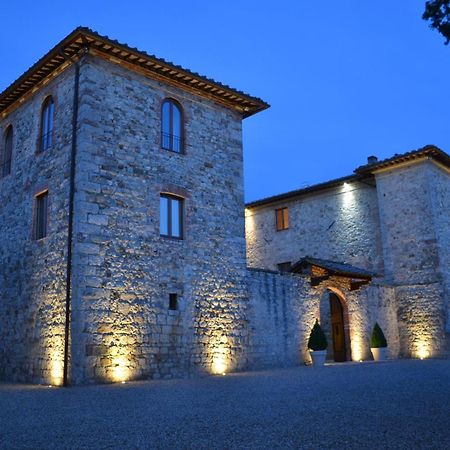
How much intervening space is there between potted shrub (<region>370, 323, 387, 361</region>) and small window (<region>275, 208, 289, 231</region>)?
6.74m

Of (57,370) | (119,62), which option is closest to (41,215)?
(57,370)

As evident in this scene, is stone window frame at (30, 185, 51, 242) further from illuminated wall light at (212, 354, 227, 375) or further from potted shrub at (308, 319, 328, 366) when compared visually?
potted shrub at (308, 319, 328, 366)

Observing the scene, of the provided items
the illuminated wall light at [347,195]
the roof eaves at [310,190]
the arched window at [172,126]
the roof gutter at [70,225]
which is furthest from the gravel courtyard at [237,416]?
the roof eaves at [310,190]

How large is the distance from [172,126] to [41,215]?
396 centimetres

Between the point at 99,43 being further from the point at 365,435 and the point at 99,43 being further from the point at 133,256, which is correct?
the point at 365,435

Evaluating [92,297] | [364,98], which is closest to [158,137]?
[92,297]

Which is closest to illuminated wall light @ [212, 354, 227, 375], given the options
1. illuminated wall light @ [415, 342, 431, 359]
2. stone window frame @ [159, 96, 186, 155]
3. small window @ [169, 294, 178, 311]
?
small window @ [169, 294, 178, 311]

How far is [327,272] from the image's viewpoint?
16.3m

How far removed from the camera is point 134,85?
12.7 meters

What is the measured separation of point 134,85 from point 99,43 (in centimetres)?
132

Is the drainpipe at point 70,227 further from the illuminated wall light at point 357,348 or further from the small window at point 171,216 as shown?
the illuminated wall light at point 357,348

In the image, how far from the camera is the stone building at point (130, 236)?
11.2 metres

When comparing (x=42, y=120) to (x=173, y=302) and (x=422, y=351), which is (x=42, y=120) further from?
(x=422, y=351)

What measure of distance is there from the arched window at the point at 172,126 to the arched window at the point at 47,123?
275 centimetres
